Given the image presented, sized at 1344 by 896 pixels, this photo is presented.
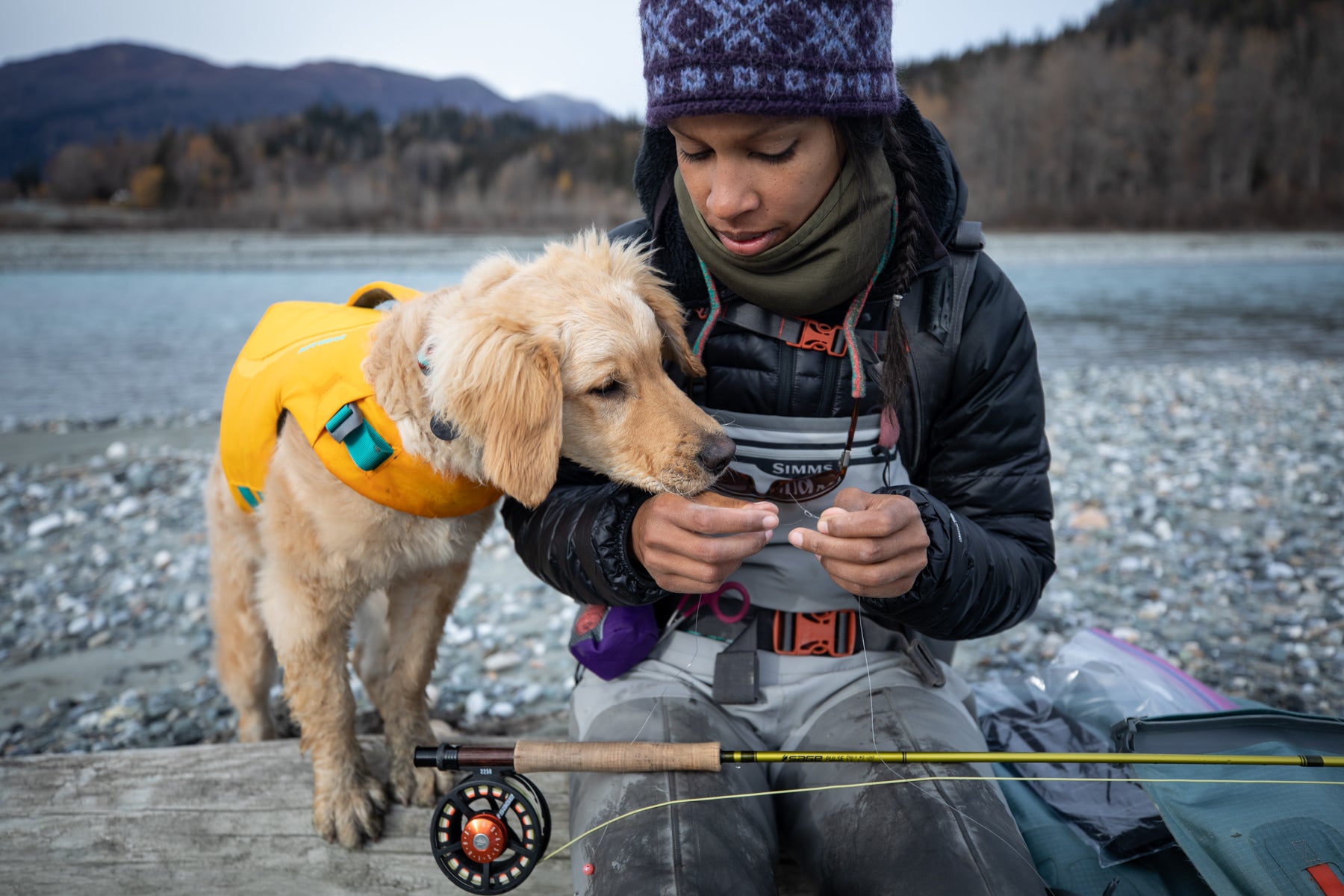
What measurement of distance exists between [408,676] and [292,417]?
973 mm

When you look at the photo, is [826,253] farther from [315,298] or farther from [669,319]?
[315,298]

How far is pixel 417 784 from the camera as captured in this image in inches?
108

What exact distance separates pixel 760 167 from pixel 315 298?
20478mm

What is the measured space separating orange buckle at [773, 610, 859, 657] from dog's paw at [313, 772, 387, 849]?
139 centimetres

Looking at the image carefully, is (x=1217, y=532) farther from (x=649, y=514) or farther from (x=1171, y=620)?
(x=649, y=514)

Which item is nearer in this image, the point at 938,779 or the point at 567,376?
the point at 938,779

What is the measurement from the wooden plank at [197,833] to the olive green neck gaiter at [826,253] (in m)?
1.58

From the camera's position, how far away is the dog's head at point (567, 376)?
2.07m

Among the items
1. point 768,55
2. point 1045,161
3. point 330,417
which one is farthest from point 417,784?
point 1045,161

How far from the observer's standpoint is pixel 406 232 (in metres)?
51.3

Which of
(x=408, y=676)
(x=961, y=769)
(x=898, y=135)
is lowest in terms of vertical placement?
(x=408, y=676)

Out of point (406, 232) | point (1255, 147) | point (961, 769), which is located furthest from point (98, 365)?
point (1255, 147)

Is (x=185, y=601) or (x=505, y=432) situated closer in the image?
(x=505, y=432)

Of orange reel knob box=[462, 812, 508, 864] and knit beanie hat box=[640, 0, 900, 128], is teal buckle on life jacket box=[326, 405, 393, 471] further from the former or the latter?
knit beanie hat box=[640, 0, 900, 128]
